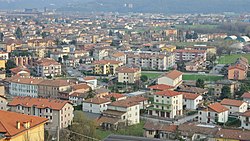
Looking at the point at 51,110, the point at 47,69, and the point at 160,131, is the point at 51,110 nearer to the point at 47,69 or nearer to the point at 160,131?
the point at 160,131

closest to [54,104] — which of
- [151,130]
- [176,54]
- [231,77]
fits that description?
[151,130]

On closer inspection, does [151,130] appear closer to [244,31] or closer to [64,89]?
[64,89]

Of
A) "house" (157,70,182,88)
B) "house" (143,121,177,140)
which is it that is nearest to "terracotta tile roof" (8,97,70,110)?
"house" (143,121,177,140)

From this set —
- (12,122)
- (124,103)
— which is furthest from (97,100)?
(12,122)

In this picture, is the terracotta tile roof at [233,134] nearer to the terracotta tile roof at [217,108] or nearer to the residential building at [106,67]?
the terracotta tile roof at [217,108]

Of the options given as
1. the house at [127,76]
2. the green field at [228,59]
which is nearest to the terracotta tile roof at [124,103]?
the house at [127,76]
